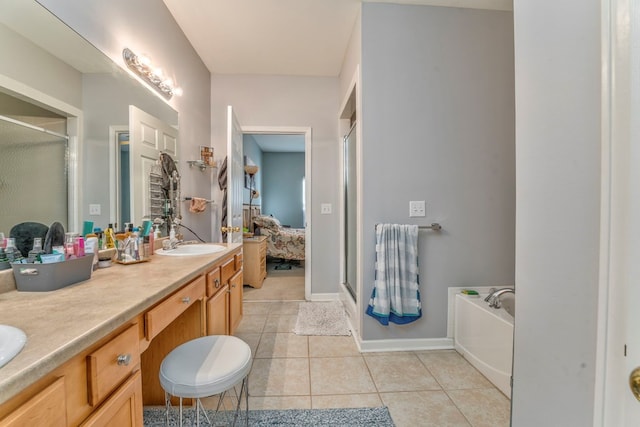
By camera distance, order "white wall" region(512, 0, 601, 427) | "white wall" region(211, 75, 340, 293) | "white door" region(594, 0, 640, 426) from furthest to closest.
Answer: "white wall" region(211, 75, 340, 293)
"white wall" region(512, 0, 601, 427)
"white door" region(594, 0, 640, 426)

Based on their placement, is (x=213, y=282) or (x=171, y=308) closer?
(x=171, y=308)

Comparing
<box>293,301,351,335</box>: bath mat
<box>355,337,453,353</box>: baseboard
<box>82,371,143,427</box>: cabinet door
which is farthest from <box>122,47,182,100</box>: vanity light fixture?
<box>355,337,453,353</box>: baseboard

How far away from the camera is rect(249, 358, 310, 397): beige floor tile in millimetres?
1586

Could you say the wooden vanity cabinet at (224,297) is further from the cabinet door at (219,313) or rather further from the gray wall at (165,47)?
the gray wall at (165,47)

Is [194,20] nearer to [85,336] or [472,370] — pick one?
[85,336]

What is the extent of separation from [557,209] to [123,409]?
1238 mm

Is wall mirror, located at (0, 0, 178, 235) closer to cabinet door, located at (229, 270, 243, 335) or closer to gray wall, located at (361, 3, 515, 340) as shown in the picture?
cabinet door, located at (229, 270, 243, 335)

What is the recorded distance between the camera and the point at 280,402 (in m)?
1.49

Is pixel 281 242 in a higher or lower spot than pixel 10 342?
lower

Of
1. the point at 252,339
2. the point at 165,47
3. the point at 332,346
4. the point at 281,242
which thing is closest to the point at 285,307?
the point at 252,339

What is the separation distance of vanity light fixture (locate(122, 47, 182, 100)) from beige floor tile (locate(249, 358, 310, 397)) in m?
2.12

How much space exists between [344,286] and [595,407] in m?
2.55

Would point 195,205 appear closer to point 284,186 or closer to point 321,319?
point 321,319

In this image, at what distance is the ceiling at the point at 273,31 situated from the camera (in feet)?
6.82
